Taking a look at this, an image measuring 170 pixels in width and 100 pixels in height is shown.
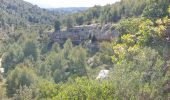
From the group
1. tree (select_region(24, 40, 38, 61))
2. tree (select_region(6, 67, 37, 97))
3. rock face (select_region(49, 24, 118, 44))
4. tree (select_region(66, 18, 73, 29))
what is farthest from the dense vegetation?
tree (select_region(66, 18, 73, 29))

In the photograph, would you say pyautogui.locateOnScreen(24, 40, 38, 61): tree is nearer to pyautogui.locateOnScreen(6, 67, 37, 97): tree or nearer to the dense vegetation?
the dense vegetation

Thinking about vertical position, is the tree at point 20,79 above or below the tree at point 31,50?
above

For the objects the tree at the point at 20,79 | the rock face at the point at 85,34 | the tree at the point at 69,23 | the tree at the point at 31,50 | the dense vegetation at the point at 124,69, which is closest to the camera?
the dense vegetation at the point at 124,69

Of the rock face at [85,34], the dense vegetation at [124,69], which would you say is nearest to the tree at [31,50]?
the dense vegetation at [124,69]

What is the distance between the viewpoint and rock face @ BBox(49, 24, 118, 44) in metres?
108

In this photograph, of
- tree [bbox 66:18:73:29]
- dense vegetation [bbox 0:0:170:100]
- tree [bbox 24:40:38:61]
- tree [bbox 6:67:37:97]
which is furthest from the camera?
tree [bbox 66:18:73:29]

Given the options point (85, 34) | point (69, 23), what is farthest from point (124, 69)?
point (69, 23)

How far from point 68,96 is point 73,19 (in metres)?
116

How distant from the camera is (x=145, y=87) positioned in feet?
65.0

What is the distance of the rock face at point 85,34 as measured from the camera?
355ft

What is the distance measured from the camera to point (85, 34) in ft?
411

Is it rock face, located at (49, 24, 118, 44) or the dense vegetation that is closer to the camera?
the dense vegetation

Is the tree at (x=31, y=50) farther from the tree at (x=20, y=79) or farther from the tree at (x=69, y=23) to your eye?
the tree at (x=20, y=79)

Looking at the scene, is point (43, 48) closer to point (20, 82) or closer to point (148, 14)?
point (20, 82)
